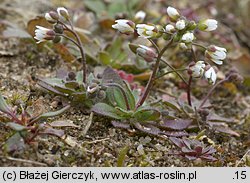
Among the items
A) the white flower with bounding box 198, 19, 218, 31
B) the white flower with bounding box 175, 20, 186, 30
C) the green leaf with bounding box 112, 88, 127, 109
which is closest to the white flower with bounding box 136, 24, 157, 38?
the white flower with bounding box 175, 20, 186, 30

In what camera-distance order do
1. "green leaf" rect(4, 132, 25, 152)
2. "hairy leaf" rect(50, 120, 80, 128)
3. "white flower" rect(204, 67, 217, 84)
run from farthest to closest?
"white flower" rect(204, 67, 217, 84) < "hairy leaf" rect(50, 120, 80, 128) < "green leaf" rect(4, 132, 25, 152)

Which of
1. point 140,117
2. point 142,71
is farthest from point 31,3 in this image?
point 140,117

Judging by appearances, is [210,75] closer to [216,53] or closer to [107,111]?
[216,53]

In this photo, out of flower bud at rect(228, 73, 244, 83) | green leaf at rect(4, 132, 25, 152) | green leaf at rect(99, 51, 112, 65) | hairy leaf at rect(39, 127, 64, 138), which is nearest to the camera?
green leaf at rect(4, 132, 25, 152)

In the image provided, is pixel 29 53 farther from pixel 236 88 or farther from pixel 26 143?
pixel 236 88

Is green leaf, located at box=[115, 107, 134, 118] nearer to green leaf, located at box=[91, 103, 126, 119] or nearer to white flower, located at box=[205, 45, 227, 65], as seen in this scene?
green leaf, located at box=[91, 103, 126, 119]

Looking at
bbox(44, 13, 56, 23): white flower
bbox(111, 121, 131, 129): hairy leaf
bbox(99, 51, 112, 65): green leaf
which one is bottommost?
bbox(99, 51, 112, 65): green leaf

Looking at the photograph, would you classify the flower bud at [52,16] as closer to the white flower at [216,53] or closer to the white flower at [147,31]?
the white flower at [147,31]
